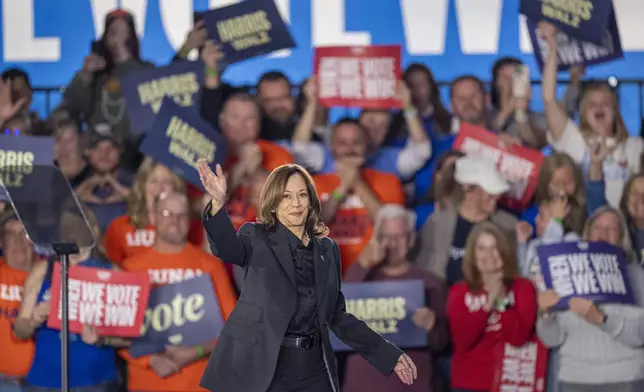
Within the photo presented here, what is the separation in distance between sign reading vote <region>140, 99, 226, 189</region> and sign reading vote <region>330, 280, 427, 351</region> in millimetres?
1003

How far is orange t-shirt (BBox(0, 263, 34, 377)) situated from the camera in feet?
→ 20.3

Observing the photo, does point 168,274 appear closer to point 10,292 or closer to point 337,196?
point 10,292

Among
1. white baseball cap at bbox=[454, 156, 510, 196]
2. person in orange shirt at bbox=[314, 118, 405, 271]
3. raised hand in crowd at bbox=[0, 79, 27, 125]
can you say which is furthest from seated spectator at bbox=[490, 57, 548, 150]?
raised hand in crowd at bbox=[0, 79, 27, 125]

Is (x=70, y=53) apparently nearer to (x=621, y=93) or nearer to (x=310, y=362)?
(x=621, y=93)

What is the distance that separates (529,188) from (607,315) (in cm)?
95

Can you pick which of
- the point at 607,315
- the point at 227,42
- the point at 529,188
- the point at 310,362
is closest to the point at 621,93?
the point at 529,188

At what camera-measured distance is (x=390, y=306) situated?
20.4ft

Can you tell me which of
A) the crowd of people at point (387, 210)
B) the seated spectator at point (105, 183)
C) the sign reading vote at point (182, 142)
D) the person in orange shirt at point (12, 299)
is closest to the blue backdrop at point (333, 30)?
the crowd of people at point (387, 210)

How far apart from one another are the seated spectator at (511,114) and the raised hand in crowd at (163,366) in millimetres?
2255

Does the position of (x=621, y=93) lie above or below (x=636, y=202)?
above

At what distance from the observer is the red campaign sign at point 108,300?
599 centimetres

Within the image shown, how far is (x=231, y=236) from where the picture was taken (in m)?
3.85

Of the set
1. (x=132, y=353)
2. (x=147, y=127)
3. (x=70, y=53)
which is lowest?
(x=132, y=353)

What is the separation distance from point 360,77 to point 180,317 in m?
1.69
